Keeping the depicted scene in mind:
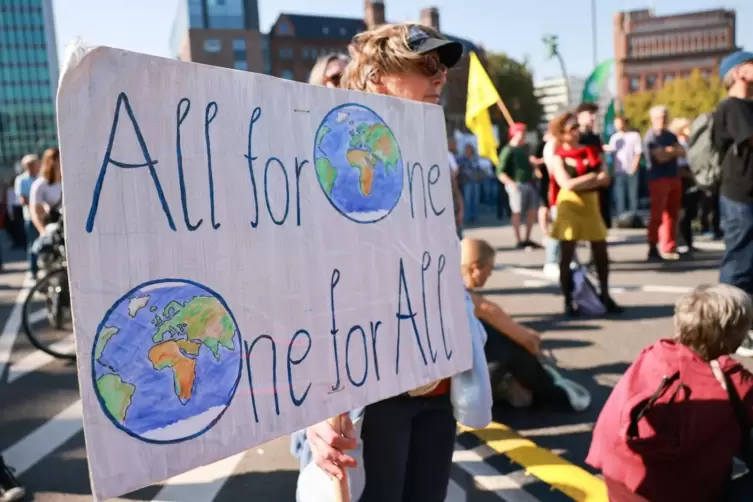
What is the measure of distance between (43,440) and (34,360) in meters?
1.85

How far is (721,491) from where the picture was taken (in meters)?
2.19

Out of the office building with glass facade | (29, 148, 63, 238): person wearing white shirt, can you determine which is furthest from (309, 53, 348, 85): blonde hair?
the office building with glass facade

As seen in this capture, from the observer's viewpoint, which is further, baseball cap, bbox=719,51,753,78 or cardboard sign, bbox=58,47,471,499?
baseball cap, bbox=719,51,753,78

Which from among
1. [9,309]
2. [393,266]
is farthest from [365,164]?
[9,309]

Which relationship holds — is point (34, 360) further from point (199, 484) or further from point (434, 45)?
point (434, 45)

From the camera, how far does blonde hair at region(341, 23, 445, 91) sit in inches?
62.0

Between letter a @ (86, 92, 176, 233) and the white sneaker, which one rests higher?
letter a @ (86, 92, 176, 233)

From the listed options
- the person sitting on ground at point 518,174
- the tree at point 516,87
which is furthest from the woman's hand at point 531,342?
the tree at point 516,87

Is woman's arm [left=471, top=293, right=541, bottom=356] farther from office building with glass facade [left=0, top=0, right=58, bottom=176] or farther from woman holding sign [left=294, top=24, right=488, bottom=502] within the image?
office building with glass facade [left=0, top=0, right=58, bottom=176]

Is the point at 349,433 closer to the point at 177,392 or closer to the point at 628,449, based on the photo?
the point at 177,392

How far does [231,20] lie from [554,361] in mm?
72185

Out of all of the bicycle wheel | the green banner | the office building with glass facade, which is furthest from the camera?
the office building with glass facade

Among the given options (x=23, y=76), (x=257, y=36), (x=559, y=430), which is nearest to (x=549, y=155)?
(x=559, y=430)

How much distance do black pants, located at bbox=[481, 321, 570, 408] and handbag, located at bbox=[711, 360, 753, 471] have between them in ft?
4.22
